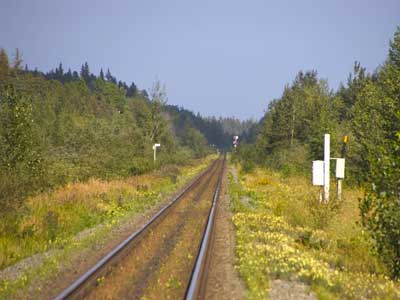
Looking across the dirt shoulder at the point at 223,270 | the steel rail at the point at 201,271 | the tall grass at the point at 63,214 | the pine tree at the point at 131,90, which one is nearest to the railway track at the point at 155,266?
the steel rail at the point at 201,271

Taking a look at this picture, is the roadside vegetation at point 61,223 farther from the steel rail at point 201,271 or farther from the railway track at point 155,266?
the steel rail at point 201,271

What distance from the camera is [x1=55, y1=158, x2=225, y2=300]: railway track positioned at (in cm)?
637

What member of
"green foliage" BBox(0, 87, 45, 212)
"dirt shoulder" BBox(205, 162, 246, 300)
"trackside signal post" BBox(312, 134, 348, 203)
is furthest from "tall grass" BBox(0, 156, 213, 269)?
"trackside signal post" BBox(312, 134, 348, 203)

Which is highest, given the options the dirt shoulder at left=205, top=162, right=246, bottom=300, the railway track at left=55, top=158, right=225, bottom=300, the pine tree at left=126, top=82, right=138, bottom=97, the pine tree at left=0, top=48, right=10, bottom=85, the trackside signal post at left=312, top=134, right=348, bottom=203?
the pine tree at left=126, top=82, right=138, bottom=97

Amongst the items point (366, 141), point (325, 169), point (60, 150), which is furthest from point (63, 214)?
point (366, 141)

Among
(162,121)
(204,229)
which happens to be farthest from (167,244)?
(162,121)

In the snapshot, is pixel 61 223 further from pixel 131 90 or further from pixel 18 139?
pixel 131 90

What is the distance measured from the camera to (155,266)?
309 inches

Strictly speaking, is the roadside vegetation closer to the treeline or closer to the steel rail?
the steel rail

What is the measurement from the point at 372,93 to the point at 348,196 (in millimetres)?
9903

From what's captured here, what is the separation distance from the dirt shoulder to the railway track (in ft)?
0.59

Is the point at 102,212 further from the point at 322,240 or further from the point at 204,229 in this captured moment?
the point at 322,240

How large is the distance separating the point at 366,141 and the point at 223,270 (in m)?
16.5

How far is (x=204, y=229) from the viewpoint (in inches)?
448
